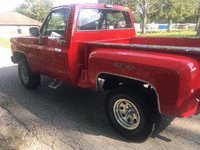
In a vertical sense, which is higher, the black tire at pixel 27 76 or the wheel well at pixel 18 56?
the wheel well at pixel 18 56

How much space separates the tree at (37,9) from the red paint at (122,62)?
63.5 metres

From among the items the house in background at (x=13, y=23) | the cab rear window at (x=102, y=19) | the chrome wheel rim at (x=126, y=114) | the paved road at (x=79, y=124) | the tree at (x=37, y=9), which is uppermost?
the tree at (x=37, y=9)

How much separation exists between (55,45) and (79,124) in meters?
1.53

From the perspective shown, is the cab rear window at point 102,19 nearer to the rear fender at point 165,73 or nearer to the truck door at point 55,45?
the truck door at point 55,45

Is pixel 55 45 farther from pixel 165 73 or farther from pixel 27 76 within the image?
pixel 165 73

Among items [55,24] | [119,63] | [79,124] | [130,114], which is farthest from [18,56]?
[130,114]

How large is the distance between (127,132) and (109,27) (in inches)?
90.1

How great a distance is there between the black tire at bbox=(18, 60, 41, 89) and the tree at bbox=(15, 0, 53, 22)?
204 ft

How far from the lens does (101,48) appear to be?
272cm

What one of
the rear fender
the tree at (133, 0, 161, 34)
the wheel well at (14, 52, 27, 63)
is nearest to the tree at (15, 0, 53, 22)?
the tree at (133, 0, 161, 34)

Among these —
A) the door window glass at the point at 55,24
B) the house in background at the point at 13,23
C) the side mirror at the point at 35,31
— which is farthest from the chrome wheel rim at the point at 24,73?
the house in background at the point at 13,23

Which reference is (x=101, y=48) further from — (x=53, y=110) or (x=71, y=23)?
(x=53, y=110)

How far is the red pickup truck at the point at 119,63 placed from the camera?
1984mm

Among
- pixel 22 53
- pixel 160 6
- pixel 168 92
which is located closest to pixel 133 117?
pixel 168 92
